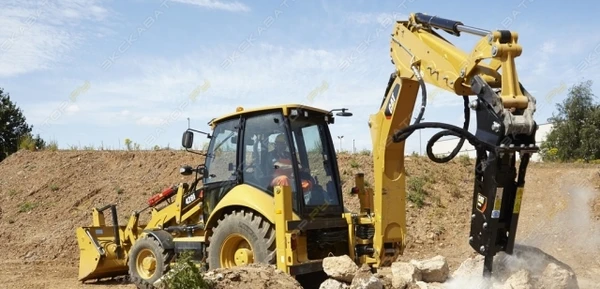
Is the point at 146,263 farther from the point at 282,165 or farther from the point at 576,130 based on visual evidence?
the point at 576,130

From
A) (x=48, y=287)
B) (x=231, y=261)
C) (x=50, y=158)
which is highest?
(x=50, y=158)

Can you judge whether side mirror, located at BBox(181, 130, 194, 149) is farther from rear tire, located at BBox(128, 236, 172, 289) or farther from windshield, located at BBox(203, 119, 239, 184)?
rear tire, located at BBox(128, 236, 172, 289)

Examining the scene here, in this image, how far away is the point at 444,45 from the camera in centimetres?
638

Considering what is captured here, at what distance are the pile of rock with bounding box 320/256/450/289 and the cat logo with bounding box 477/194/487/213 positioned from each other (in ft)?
4.25

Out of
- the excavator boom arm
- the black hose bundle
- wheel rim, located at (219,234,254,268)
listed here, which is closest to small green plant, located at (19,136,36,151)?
wheel rim, located at (219,234,254,268)

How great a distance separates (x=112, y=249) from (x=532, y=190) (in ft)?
42.7

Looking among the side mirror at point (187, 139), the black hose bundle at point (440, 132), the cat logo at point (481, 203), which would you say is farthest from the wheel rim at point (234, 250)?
the cat logo at point (481, 203)

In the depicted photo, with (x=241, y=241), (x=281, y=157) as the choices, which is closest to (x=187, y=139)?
(x=281, y=157)

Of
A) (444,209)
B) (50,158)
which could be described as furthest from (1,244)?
(444,209)

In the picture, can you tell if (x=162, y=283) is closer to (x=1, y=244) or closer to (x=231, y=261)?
(x=231, y=261)

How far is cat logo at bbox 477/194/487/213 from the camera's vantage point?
216 inches

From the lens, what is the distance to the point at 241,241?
293 inches

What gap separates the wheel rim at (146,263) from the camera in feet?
29.6

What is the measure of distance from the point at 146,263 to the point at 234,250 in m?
2.23
